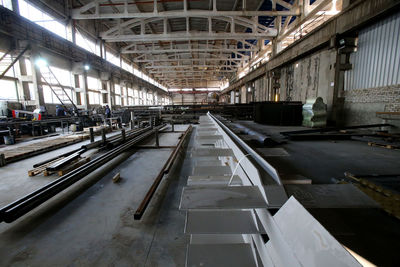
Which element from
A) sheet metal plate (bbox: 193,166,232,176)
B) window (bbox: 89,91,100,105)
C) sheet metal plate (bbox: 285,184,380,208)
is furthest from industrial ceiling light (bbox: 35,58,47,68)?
sheet metal plate (bbox: 285,184,380,208)

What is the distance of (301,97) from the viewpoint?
8312mm

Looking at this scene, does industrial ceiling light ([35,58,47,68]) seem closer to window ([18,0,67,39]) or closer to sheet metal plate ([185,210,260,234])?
window ([18,0,67,39])

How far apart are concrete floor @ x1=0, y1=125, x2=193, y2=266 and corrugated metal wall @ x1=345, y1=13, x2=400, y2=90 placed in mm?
5857

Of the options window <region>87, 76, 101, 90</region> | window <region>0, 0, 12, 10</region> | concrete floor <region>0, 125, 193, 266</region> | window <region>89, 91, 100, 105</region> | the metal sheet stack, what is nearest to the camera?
the metal sheet stack

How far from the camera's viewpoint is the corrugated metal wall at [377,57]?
419 cm

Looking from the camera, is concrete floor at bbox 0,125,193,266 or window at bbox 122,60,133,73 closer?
concrete floor at bbox 0,125,193,266

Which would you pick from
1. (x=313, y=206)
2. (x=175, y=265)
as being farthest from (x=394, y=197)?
(x=175, y=265)

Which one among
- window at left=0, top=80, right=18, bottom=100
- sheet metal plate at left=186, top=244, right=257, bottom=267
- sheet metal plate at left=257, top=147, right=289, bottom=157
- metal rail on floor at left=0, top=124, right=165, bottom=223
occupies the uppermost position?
window at left=0, top=80, right=18, bottom=100

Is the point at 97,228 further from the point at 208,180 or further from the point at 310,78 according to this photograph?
the point at 310,78

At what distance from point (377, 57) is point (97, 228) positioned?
7312 millimetres

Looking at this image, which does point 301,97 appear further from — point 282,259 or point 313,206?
point 282,259

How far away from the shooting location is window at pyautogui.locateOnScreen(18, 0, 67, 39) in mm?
7652

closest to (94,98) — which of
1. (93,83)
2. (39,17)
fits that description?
(93,83)

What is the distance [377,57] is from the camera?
4.64 meters
